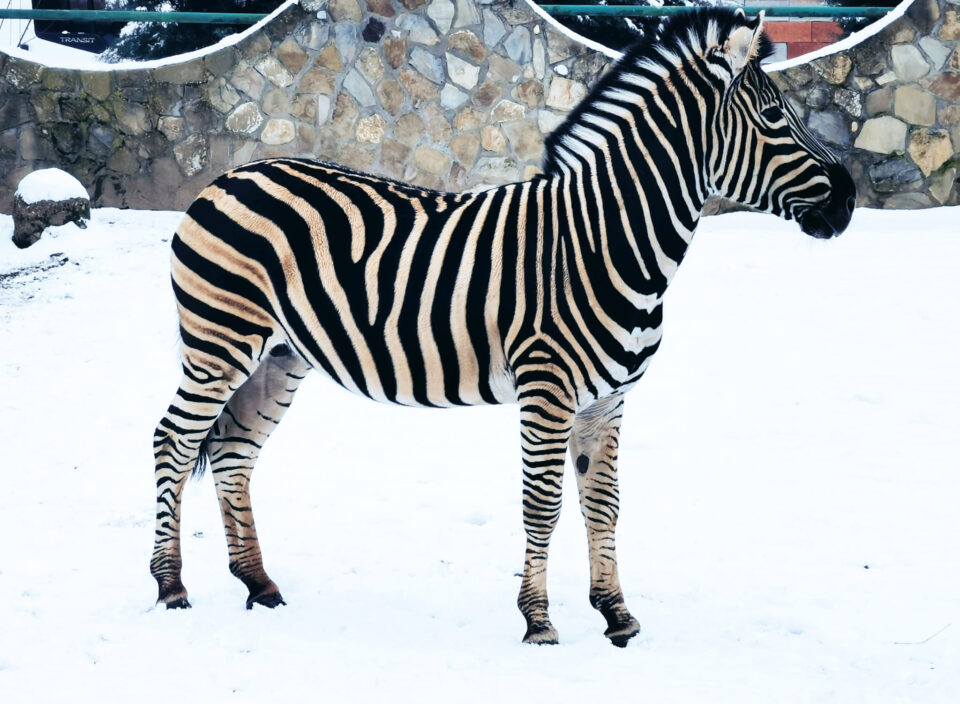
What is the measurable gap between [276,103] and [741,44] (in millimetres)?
6489

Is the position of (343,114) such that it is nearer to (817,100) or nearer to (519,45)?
(519,45)

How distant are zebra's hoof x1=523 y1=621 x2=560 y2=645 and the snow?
22.0 ft

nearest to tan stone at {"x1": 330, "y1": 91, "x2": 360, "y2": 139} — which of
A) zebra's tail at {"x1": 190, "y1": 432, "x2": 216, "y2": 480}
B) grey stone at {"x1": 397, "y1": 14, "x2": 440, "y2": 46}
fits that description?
grey stone at {"x1": 397, "y1": 14, "x2": 440, "y2": 46}

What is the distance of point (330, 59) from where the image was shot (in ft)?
32.2

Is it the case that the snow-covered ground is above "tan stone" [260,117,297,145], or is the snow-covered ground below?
below

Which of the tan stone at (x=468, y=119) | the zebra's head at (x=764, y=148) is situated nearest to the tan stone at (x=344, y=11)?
the tan stone at (x=468, y=119)

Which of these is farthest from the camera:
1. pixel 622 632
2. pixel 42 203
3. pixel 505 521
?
pixel 42 203

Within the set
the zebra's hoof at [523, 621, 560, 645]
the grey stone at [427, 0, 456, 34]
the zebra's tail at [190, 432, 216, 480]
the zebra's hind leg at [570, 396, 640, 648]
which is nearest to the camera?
the zebra's hoof at [523, 621, 560, 645]

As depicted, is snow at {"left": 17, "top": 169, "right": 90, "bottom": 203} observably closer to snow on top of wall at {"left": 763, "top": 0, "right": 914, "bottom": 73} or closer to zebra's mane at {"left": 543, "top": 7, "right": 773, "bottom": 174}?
snow on top of wall at {"left": 763, "top": 0, "right": 914, "bottom": 73}

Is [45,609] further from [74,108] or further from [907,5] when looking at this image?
[907,5]

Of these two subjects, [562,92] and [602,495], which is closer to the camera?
[602,495]

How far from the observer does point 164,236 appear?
31.3 feet

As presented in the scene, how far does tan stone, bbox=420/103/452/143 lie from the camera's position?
32.5 feet

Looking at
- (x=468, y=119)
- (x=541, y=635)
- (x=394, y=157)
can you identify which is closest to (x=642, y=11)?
(x=468, y=119)
